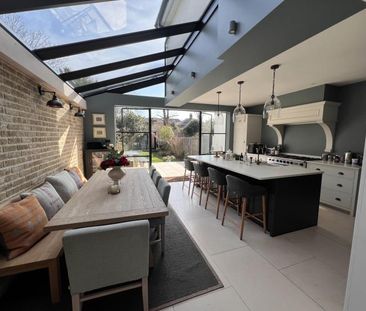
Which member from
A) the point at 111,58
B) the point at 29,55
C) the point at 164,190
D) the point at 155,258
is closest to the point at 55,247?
the point at 155,258

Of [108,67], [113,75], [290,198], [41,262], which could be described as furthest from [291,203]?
[113,75]

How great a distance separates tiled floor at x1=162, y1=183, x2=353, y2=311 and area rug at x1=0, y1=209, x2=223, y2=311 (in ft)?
0.34

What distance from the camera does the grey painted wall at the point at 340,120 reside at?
3.59m

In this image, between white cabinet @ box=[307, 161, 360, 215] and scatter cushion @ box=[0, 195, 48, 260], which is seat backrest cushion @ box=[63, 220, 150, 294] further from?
white cabinet @ box=[307, 161, 360, 215]

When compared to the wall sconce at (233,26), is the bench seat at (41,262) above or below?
below

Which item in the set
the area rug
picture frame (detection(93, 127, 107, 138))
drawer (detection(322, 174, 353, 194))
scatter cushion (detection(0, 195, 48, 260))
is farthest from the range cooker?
picture frame (detection(93, 127, 107, 138))

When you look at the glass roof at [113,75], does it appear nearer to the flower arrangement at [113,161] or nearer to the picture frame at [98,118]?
the picture frame at [98,118]

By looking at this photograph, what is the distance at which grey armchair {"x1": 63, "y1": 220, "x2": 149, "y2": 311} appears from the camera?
1.22m

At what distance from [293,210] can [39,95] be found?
13.3 feet

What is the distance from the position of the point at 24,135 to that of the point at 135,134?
371cm

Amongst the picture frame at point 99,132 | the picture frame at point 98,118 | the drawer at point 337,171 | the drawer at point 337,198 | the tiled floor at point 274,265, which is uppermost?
the picture frame at point 98,118

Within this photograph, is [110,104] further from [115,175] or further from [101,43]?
[115,175]

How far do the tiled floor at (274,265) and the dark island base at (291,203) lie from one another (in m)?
0.13

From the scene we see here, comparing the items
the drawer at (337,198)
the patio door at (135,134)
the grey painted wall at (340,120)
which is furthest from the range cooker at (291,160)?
the patio door at (135,134)
